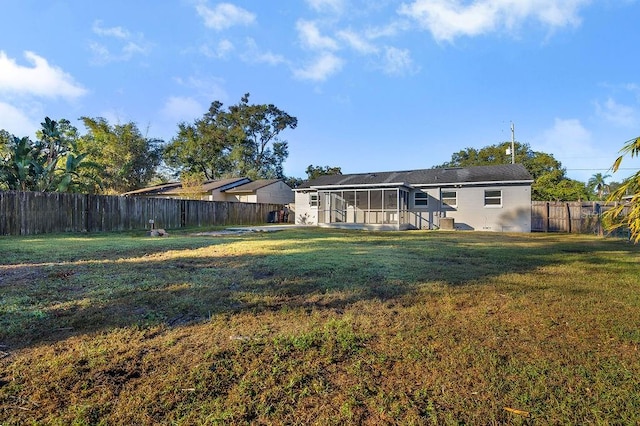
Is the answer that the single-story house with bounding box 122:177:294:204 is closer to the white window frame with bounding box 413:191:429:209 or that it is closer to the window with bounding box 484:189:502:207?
the white window frame with bounding box 413:191:429:209

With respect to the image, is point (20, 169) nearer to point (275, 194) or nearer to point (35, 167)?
point (35, 167)

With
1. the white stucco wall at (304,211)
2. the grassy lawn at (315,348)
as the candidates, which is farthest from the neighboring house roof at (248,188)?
the grassy lawn at (315,348)

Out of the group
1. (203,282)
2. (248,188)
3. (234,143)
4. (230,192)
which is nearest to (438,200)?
(248,188)

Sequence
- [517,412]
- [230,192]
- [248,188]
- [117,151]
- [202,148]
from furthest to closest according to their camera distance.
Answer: [202,148] < [117,151] < [230,192] < [248,188] < [517,412]

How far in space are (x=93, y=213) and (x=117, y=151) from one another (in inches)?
804

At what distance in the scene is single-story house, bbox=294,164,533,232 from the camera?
58.5 ft

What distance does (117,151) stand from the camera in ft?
105

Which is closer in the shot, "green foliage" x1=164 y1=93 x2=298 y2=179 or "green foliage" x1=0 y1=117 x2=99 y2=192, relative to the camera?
"green foliage" x1=0 y1=117 x2=99 y2=192

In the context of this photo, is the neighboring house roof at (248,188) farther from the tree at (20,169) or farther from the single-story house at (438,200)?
the tree at (20,169)

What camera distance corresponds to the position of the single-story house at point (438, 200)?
17844 millimetres

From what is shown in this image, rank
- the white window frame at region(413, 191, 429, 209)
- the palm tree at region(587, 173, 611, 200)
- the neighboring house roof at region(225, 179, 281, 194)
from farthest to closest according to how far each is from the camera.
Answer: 1. the palm tree at region(587, 173, 611, 200)
2. the neighboring house roof at region(225, 179, 281, 194)
3. the white window frame at region(413, 191, 429, 209)

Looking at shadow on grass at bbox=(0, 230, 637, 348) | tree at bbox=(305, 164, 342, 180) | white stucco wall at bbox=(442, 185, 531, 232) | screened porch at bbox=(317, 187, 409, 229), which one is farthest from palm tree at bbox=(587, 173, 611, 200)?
shadow on grass at bbox=(0, 230, 637, 348)

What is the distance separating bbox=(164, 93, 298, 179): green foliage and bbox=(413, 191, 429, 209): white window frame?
23165mm

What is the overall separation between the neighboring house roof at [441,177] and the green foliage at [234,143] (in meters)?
19.0
